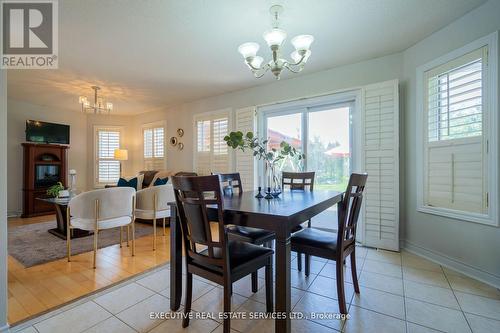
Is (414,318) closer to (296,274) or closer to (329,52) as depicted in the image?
(296,274)

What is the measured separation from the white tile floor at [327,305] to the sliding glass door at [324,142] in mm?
1443

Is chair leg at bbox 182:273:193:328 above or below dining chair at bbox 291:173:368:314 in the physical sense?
below

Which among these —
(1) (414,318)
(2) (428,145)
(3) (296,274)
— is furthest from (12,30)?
(2) (428,145)

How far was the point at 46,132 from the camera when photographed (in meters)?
5.41

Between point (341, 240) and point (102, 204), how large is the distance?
99.2 inches

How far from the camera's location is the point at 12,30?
2.42m

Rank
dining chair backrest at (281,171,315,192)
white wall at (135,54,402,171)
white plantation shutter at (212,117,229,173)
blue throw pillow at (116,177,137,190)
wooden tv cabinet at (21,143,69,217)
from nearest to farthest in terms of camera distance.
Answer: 1. dining chair backrest at (281,171,315,192)
2. white wall at (135,54,402,171)
3. white plantation shutter at (212,117,229,173)
4. blue throw pillow at (116,177,137,190)
5. wooden tv cabinet at (21,143,69,217)

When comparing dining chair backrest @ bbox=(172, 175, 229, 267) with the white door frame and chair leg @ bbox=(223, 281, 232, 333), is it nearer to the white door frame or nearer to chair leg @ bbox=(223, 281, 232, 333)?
chair leg @ bbox=(223, 281, 232, 333)

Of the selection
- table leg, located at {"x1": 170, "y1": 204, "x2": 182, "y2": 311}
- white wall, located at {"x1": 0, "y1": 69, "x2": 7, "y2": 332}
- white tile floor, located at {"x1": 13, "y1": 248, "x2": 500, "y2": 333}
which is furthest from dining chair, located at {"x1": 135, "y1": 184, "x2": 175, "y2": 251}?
white wall, located at {"x1": 0, "y1": 69, "x2": 7, "y2": 332}

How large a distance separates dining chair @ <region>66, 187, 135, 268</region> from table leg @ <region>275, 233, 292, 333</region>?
Result: 2.20 metres

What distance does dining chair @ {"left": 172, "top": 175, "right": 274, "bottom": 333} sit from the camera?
137cm

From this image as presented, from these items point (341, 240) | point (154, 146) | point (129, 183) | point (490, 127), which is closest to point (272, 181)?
point (341, 240)

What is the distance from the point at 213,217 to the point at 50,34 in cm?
287

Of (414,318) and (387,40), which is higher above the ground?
(387,40)
